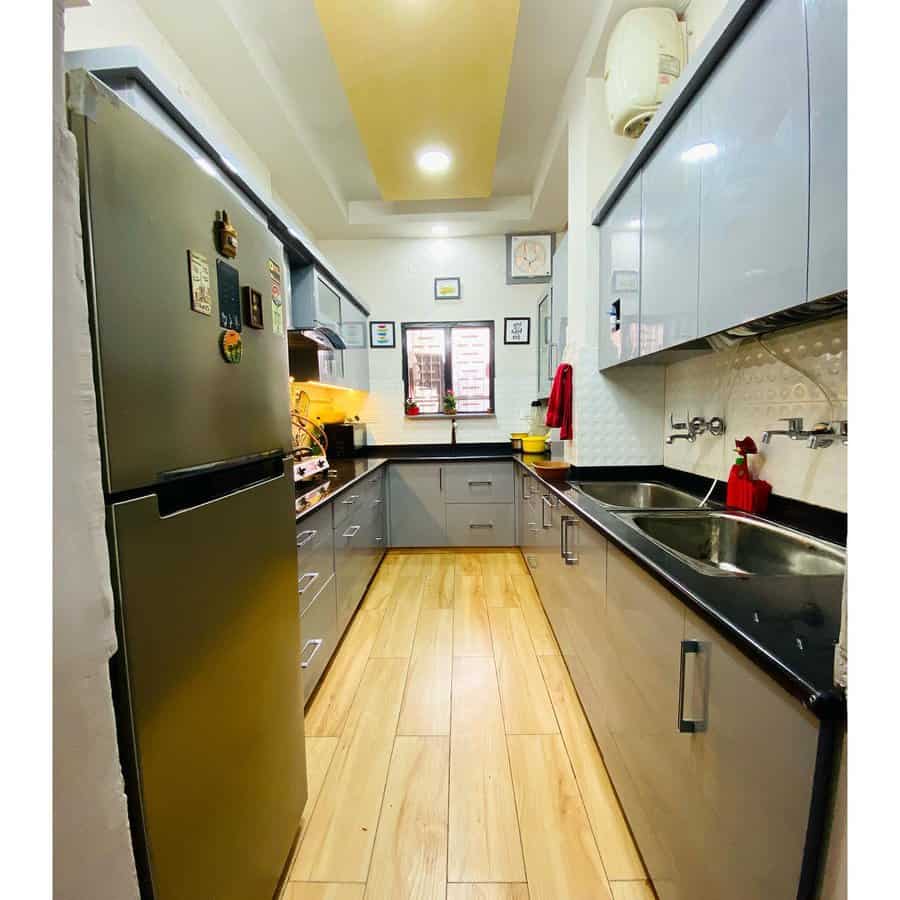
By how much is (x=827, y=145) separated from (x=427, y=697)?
216cm

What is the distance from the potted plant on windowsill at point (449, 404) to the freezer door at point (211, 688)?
10.2 ft

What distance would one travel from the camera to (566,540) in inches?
76.4

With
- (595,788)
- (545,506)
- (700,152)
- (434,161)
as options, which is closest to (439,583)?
(545,506)

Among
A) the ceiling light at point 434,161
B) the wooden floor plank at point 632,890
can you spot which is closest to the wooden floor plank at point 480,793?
the wooden floor plank at point 632,890

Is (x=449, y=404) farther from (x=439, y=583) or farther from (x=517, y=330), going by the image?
(x=439, y=583)

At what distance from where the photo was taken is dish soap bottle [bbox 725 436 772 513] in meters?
1.54

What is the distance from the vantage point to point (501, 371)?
168 inches

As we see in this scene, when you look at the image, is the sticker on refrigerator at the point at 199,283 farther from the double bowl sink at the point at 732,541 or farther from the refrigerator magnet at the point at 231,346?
the double bowl sink at the point at 732,541

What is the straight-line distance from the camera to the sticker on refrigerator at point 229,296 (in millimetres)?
900

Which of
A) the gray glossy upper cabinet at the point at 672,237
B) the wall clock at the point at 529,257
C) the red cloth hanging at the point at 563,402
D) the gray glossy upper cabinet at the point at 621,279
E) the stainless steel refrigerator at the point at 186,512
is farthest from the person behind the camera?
the wall clock at the point at 529,257

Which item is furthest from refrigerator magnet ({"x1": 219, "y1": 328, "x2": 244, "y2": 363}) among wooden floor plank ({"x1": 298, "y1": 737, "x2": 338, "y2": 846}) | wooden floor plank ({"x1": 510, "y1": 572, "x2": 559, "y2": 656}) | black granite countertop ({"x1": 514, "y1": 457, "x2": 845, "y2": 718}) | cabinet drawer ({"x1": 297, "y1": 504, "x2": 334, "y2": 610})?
wooden floor plank ({"x1": 510, "y1": 572, "x2": 559, "y2": 656})

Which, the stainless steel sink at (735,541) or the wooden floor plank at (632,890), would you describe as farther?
the stainless steel sink at (735,541)
